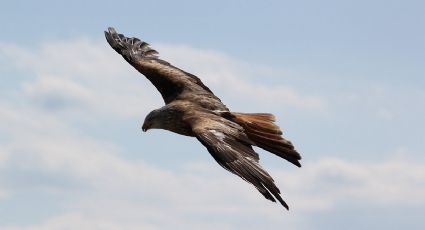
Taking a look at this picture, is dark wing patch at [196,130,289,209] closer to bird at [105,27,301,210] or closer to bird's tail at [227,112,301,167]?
bird at [105,27,301,210]

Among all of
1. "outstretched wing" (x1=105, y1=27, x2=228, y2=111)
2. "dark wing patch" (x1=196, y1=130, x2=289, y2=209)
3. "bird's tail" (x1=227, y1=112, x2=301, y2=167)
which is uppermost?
"outstretched wing" (x1=105, y1=27, x2=228, y2=111)

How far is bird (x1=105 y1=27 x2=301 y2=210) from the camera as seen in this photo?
1390 cm

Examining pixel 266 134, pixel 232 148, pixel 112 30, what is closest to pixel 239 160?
pixel 232 148

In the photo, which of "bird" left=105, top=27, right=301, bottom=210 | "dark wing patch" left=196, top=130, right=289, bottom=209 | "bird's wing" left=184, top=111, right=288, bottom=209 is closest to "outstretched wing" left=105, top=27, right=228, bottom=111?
"bird" left=105, top=27, right=301, bottom=210

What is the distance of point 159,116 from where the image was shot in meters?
17.0

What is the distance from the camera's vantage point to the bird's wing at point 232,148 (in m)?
13.1

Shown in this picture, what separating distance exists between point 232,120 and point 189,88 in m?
2.17

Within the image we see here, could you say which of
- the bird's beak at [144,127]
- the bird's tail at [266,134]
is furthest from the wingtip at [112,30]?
the bird's tail at [266,134]

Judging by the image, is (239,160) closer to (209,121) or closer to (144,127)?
(209,121)

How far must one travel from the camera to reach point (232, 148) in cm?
1448

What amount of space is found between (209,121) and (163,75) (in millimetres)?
3753

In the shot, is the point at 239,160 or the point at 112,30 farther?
the point at 112,30

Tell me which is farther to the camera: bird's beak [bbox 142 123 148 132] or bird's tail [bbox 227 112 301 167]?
bird's beak [bbox 142 123 148 132]

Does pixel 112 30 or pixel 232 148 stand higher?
pixel 112 30
